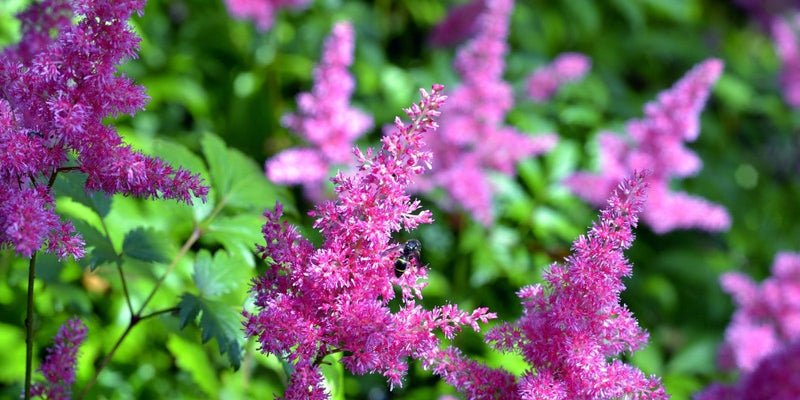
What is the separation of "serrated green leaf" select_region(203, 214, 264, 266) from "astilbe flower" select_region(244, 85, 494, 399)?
0.63m

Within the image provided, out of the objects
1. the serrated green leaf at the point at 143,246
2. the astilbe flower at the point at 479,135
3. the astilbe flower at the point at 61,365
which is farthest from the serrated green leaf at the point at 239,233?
the astilbe flower at the point at 479,135

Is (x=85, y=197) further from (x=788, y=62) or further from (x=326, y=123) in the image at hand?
(x=788, y=62)

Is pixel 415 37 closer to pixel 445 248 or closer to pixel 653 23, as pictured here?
pixel 445 248

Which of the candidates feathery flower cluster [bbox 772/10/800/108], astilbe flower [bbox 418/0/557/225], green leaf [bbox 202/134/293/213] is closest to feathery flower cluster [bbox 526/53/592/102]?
astilbe flower [bbox 418/0/557/225]

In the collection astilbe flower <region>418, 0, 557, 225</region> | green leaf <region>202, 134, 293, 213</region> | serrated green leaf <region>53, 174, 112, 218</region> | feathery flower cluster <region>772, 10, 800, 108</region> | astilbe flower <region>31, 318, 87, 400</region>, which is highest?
feathery flower cluster <region>772, 10, 800, 108</region>

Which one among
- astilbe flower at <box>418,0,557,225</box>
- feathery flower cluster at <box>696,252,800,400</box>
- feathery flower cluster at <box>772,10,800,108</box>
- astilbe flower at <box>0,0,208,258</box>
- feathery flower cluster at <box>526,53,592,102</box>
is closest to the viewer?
astilbe flower at <box>0,0,208,258</box>

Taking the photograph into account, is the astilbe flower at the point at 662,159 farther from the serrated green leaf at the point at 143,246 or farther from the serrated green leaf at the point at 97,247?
the serrated green leaf at the point at 97,247

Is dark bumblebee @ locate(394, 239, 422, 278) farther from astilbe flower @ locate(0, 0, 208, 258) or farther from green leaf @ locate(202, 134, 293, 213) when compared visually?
green leaf @ locate(202, 134, 293, 213)

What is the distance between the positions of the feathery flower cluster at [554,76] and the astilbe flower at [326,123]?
3.22ft

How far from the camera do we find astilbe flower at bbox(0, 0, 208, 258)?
117 cm

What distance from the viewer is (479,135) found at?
11.2 feet

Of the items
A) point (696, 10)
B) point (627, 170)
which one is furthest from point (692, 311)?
point (696, 10)

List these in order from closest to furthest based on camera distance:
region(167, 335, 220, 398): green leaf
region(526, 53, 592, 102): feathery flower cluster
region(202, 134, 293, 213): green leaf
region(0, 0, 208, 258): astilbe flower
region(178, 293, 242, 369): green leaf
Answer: region(0, 0, 208, 258): astilbe flower
region(178, 293, 242, 369): green leaf
region(202, 134, 293, 213): green leaf
region(167, 335, 220, 398): green leaf
region(526, 53, 592, 102): feathery flower cluster

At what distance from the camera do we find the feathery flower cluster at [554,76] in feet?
12.1
